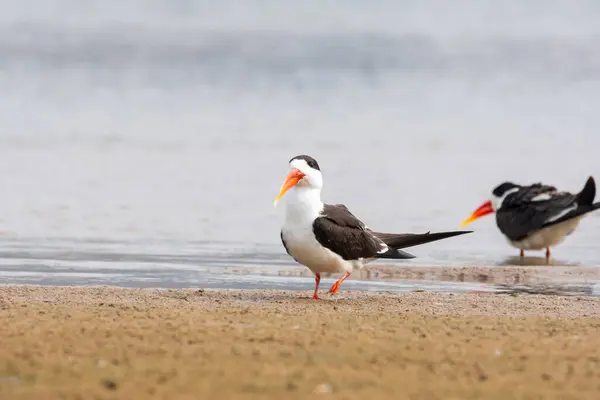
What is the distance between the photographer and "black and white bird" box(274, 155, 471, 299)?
7098mm

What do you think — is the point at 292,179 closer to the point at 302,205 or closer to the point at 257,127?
the point at 302,205

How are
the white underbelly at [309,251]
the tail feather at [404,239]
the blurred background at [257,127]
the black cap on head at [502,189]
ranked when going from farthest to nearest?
the black cap on head at [502,189] < the blurred background at [257,127] < the tail feather at [404,239] < the white underbelly at [309,251]

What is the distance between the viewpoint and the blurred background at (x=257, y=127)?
10273mm

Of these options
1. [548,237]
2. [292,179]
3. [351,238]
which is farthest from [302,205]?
[548,237]

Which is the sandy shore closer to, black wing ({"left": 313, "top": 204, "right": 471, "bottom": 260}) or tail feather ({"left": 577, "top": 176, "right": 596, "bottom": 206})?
black wing ({"left": 313, "top": 204, "right": 471, "bottom": 260})

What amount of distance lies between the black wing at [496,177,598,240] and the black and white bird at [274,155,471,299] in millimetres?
3540

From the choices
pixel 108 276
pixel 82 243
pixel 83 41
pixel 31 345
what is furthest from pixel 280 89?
pixel 31 345

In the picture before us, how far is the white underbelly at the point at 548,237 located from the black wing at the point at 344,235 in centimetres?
344

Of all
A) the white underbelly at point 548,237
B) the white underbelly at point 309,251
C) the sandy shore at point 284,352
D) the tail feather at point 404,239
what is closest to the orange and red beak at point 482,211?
the white underbelly at point 548,237

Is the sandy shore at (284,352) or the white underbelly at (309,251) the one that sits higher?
the white underbelly at (309,251)

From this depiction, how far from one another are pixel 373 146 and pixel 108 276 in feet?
30.2

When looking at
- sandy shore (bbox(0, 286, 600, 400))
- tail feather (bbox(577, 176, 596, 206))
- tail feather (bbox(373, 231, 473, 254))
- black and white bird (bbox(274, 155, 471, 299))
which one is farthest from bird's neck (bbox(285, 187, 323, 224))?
tail feather (bbox(577, 176, 596, 206))

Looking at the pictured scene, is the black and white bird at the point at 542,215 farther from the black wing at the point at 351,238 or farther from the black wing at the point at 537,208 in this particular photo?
the black wing at the point at 351,238

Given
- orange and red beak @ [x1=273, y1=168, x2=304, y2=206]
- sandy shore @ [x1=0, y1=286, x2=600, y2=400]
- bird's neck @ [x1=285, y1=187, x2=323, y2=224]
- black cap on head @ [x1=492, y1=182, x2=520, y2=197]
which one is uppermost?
black cap on head @ [x1=492, y1=182, x2=520, y2=197]
